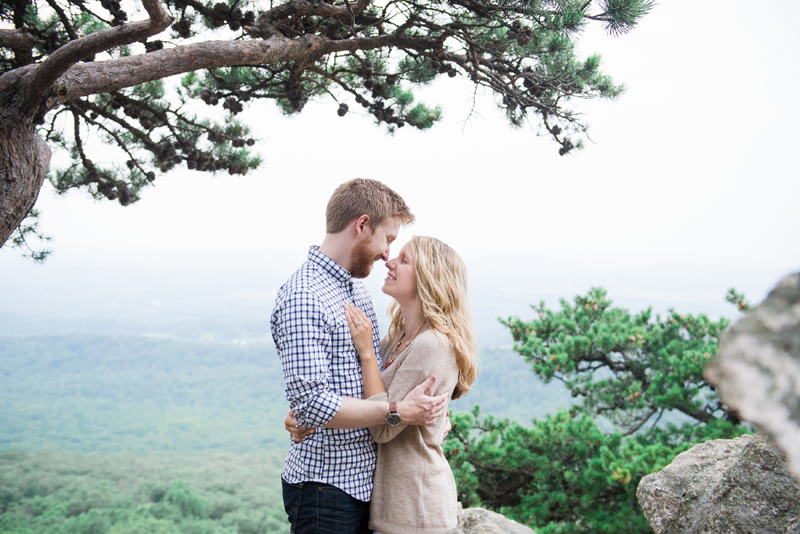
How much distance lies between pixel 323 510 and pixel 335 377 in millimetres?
304

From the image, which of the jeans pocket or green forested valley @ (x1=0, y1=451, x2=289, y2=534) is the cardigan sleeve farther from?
→ green forested valley @ (x1=0, y1=451, x2=289, y2=534)

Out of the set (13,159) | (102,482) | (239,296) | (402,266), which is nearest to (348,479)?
(402,266)

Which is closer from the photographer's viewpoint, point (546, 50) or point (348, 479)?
point (348, 479)

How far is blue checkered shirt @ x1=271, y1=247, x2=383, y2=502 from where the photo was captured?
1.24 m

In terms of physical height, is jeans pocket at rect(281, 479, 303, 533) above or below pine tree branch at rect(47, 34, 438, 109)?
below

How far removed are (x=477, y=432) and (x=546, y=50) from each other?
8.16 ft

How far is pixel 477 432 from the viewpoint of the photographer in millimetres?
3889

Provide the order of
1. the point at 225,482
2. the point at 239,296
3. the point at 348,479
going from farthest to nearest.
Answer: the point at 239,296, the point at 225,482, the point at 348,479

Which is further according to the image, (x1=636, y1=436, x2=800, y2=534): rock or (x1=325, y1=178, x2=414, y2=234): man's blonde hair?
(x1=325, y1=178, x2=414, y2=234): man's blonde hair

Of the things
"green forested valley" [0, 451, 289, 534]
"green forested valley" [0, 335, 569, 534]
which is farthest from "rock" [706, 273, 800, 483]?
"green forested valley" [0, 451, 289, 534]

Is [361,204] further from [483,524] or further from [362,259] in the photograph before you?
[483,524]

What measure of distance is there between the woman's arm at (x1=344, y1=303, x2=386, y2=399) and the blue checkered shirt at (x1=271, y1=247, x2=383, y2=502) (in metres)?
0.02

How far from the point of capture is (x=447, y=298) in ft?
Answer: 4.72

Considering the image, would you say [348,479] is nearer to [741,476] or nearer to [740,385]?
[741,476]
